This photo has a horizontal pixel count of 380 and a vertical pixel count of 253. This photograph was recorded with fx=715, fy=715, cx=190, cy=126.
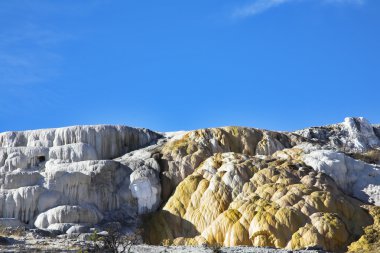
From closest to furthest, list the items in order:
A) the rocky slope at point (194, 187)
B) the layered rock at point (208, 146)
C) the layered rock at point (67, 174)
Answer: the rocky slope at point (194, 187) < the layered rock at point (67, 174) < the layered rock at point (208, 146)

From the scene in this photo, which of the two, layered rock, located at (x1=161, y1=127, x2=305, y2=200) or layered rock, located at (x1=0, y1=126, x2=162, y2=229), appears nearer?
layered rock, located at (x1=0, y1=126, x2=162, y2=229)

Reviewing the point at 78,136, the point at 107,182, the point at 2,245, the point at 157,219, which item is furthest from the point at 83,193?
the point at 2,245

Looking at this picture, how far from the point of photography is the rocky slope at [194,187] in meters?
42.5

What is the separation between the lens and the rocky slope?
139 ft

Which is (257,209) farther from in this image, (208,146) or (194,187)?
(208,146)

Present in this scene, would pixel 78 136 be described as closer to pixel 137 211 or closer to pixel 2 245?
pixel 137 211

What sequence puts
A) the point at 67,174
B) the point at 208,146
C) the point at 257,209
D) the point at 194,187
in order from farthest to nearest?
the point at 208,146
the point at 194,187
the point at 67,174
the point at 257,209

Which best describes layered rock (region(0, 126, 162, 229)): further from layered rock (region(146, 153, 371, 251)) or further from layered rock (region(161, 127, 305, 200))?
layered rock (region(146, 153, 371, 251))

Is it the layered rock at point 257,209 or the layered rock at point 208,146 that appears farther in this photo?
the layered rock at point 208,146

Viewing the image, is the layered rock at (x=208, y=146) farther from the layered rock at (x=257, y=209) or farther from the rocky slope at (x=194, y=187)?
the layered rock at (x=257, y=209)

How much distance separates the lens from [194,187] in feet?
160

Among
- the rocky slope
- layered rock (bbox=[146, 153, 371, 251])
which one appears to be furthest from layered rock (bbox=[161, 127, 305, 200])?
layered rock (bbox=[146, 153, 371, 251])

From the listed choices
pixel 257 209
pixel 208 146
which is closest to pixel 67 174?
pixel 208 146

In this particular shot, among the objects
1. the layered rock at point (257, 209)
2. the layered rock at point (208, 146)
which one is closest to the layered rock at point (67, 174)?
the layered rock at point (208, 146)
